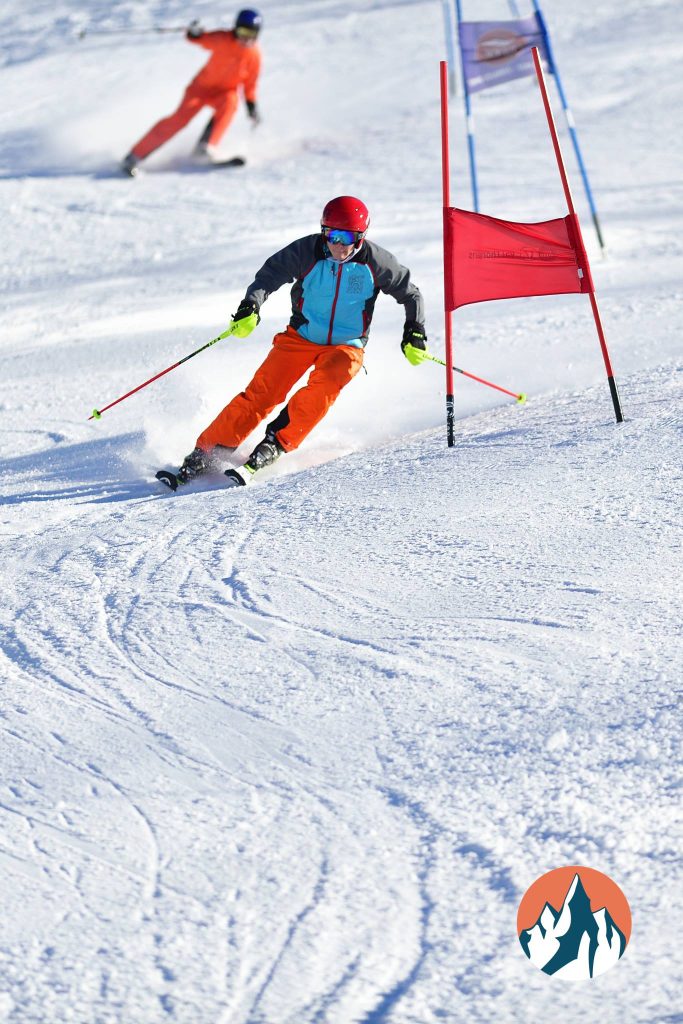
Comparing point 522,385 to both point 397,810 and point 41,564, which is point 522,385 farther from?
point 397,810

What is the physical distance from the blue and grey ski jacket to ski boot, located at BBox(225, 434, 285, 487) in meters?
0.58

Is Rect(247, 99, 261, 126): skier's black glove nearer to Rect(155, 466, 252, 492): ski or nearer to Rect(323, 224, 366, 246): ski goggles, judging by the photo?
Rect(323, 224, 366, 246): ski goggles

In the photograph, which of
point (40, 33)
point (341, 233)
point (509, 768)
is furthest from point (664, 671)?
point (40, 33)

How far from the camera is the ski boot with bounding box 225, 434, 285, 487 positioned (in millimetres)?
5512

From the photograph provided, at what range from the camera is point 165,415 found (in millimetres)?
6535

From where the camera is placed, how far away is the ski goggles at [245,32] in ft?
37.1

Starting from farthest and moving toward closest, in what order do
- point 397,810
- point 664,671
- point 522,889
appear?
point 664,671 < point 397,810 < point 522,889

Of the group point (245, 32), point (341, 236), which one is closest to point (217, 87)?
point (245, 32)

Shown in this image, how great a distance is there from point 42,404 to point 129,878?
441 cm

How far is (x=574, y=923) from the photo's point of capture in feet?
9.34

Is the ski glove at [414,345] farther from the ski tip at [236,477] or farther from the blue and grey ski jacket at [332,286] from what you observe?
the ski tip at [236,477]

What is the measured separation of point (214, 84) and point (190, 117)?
1.36ft

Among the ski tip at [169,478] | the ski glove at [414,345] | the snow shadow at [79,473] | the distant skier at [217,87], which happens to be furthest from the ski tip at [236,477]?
the distant skier at [217,87]

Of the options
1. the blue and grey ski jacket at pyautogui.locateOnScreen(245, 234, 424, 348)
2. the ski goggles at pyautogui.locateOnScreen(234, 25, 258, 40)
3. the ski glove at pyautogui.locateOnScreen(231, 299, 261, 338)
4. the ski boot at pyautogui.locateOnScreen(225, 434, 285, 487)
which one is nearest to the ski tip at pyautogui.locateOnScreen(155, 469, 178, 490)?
the ski boot at pyautogui.locateOnScreen(225, 434, 285, 487)
